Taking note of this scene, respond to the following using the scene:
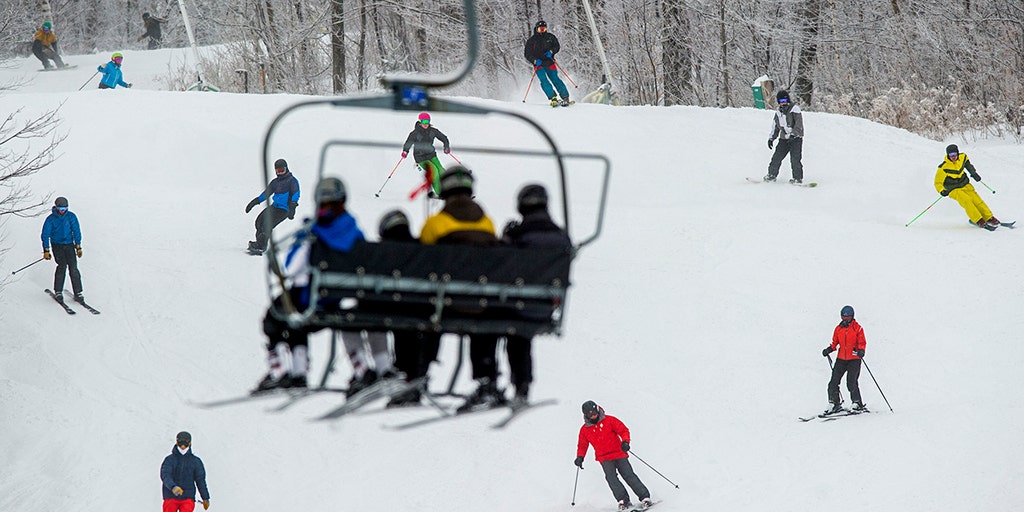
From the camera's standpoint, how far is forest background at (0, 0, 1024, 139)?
3188 centimetres

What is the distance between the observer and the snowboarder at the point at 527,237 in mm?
6844

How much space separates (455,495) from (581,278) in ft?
17.6

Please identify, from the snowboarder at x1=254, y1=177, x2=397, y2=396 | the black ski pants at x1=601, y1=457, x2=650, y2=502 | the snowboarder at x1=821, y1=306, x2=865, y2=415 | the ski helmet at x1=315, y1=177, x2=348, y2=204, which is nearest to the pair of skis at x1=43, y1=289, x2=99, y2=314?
the black ski pants at x1=601, y1=457, x2=650, y2=502

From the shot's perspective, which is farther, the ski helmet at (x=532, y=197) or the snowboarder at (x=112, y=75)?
the snowboarder at (x=112, y=75)

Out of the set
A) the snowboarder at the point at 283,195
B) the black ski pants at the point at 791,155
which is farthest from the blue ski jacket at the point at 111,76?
the black ski pants at the point at 791,155

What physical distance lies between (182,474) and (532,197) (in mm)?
8457

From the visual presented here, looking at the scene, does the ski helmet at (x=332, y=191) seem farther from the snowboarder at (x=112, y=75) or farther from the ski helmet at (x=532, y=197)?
the snowboarder at (x=112, y=75)

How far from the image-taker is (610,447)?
14109mm

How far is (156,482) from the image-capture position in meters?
15.1

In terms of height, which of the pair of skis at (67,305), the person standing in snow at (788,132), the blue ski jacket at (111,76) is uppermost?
the blue ski jacket at (111,76)

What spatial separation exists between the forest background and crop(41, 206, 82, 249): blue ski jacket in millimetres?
15228

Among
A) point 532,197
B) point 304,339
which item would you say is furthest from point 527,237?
point 304,339

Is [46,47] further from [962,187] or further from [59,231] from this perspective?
[962,187]

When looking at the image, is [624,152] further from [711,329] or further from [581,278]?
[711,329]
